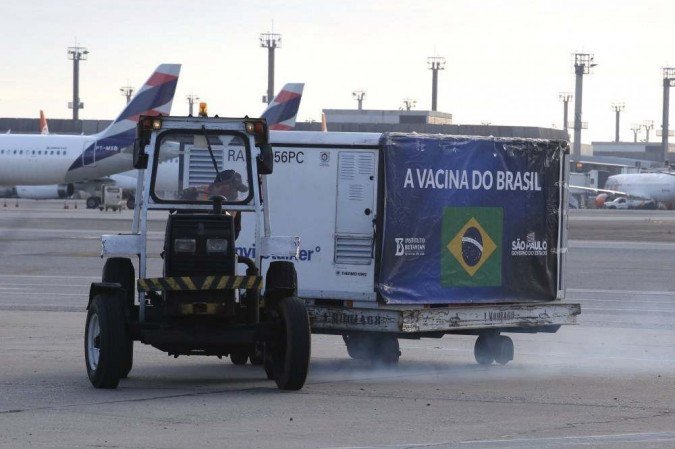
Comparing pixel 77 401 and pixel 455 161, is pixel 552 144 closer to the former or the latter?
pixel 455 161

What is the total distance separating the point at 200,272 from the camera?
11875 millimetres

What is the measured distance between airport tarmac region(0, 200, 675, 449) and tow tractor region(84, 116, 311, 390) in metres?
0.44

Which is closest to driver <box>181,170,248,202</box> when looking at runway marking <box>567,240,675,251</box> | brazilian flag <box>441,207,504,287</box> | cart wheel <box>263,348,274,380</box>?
cart wheel <box>263,348,274,380</box>

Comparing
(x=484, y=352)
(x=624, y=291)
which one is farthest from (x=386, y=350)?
(x=624, y=291)

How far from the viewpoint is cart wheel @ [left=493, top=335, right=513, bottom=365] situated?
48.7ft

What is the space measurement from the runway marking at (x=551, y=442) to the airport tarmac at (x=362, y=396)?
14mm

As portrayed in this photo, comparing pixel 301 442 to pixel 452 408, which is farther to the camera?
pixel 452 408

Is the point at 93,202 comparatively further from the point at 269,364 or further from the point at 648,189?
the point at 269,364

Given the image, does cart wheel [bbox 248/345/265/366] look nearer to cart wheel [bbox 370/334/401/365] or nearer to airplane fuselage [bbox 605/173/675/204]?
cart wheel [bbox 370/334/401/365]

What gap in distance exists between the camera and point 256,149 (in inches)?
487

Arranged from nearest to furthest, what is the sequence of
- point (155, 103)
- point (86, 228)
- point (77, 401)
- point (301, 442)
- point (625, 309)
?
point (301, 442), point (77, 401), point (625, 309), point (86, 228), point (155, 103)

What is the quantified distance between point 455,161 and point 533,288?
5.70 feet

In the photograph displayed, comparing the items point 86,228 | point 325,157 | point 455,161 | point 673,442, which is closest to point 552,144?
point 455,161

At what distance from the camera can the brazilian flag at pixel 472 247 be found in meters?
14.8
